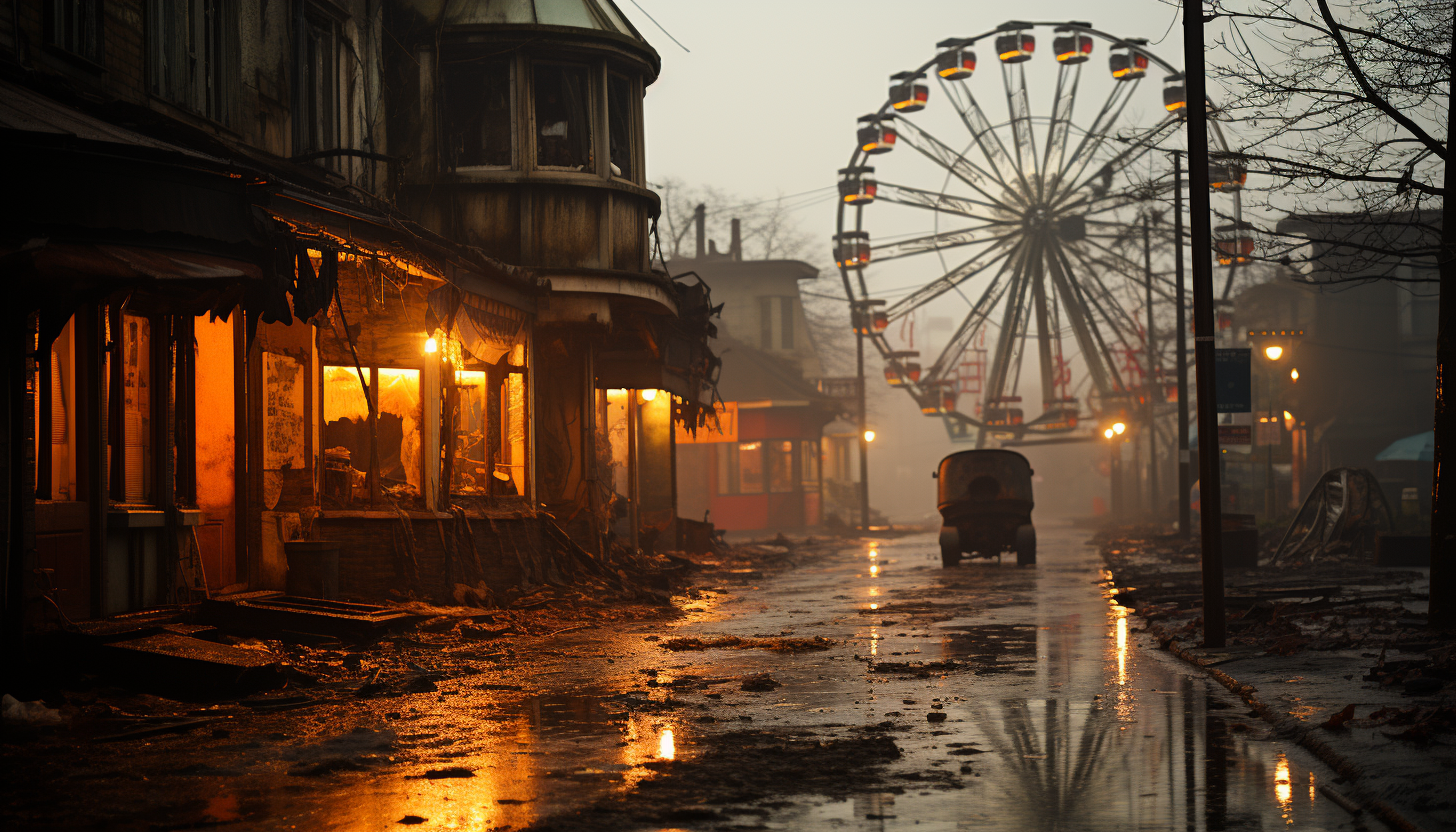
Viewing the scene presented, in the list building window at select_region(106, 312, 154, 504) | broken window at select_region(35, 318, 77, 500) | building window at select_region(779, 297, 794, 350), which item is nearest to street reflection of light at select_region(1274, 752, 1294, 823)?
broken window at select_region(35, 318, 77, 500)

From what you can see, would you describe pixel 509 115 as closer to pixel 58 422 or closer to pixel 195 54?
pixel 195 54

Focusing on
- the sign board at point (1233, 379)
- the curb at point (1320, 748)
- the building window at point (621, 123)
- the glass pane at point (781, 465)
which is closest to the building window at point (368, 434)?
the building window at point (621, 123)

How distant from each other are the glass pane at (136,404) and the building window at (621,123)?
9.42 m

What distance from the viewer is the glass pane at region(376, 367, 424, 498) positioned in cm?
1662

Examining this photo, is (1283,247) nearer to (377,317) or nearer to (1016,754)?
(1016,754)

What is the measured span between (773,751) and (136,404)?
7.24 meters

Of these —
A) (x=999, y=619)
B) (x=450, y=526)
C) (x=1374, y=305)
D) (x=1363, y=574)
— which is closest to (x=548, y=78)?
(x=450, y=526)

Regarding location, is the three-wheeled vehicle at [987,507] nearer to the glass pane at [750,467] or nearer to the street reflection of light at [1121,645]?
the street reflection of light at [1121,645]

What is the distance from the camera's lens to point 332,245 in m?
12.3

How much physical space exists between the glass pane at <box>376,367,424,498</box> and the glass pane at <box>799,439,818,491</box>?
38793 millimetres

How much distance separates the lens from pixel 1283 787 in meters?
6.71

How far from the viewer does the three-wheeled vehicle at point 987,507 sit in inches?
1121

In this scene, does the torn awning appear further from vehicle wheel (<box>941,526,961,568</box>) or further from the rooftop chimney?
the rooftop chimney

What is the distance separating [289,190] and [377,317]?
5494mm
